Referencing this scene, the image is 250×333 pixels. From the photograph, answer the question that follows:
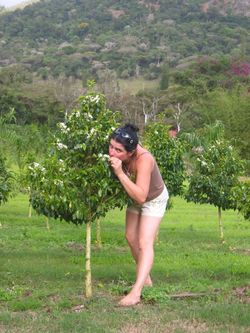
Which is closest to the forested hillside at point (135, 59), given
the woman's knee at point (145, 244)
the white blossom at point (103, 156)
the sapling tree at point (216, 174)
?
the sapling tree at point (216, 174)

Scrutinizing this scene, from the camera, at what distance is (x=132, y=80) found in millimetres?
99625

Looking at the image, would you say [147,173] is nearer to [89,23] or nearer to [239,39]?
[239,39]

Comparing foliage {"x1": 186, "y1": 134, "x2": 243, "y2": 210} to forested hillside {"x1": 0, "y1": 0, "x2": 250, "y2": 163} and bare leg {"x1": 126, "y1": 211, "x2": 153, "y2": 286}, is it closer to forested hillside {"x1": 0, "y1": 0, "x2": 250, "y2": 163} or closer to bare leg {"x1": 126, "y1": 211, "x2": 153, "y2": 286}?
bare leg {"x1": 126, "y1": 211, "x2": 153, "y2": 286}

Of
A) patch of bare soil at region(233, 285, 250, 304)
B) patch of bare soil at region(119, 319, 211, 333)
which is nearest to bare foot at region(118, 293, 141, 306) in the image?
patch of bare soil at region(119, 319, 211, 333)

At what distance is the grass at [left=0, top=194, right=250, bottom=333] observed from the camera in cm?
661

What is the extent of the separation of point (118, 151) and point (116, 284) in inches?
105

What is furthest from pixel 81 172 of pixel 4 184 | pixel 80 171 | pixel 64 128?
pixel 4 184

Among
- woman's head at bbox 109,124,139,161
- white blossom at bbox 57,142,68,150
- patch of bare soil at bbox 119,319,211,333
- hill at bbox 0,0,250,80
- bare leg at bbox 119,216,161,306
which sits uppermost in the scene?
hill at bbox 0,0,250,80

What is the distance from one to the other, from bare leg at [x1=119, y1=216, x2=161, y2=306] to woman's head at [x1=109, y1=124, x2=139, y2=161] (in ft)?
3.20

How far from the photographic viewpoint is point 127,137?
7492mm

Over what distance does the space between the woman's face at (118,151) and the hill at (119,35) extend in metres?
89.0

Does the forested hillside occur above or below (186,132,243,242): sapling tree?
above

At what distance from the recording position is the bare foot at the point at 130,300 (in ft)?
24.6

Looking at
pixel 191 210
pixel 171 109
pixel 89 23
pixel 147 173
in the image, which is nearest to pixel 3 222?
pixel 191 210
